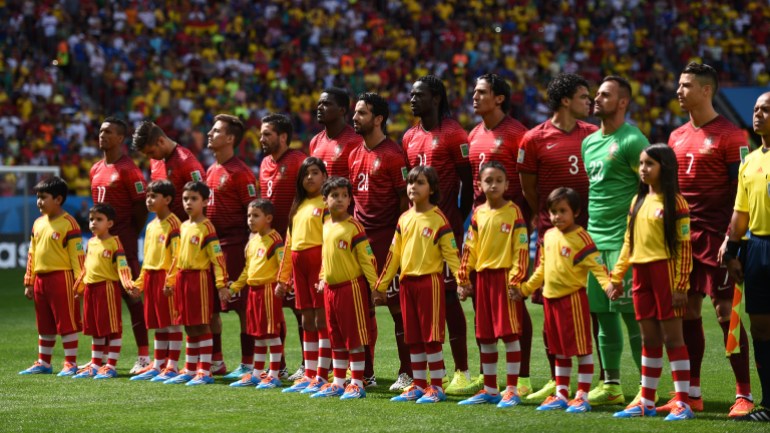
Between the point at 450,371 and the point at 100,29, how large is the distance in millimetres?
19715

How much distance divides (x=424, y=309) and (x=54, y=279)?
407cm

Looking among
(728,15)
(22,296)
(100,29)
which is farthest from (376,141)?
(728,15)

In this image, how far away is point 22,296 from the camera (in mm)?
18188

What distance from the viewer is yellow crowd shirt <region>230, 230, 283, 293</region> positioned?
9.71 metres

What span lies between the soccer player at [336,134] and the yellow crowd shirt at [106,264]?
2058mm

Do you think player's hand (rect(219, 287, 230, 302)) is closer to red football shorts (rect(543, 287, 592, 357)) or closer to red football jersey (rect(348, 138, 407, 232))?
red football jersey (rect(348, 138, 407, 232))

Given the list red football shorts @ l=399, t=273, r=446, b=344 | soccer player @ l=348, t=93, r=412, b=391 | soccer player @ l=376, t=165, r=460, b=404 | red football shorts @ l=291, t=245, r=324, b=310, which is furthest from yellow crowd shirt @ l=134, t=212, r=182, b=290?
red football shorts @ l=399, t=273, r=446, b=344

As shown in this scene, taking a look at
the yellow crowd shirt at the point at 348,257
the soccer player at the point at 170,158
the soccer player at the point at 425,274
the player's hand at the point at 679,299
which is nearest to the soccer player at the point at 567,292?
the player's hand at the point at 679,299

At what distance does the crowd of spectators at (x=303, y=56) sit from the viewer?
25.9 m

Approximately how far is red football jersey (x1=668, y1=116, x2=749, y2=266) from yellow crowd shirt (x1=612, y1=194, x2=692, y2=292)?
350 mm

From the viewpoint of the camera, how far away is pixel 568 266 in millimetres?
7953

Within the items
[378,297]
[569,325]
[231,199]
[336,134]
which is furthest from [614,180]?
[231,199]

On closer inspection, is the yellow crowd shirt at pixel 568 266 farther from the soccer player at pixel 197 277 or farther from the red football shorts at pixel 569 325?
the soccer player at pixel 197 277

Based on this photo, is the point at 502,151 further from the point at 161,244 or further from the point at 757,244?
the point at 161,244
